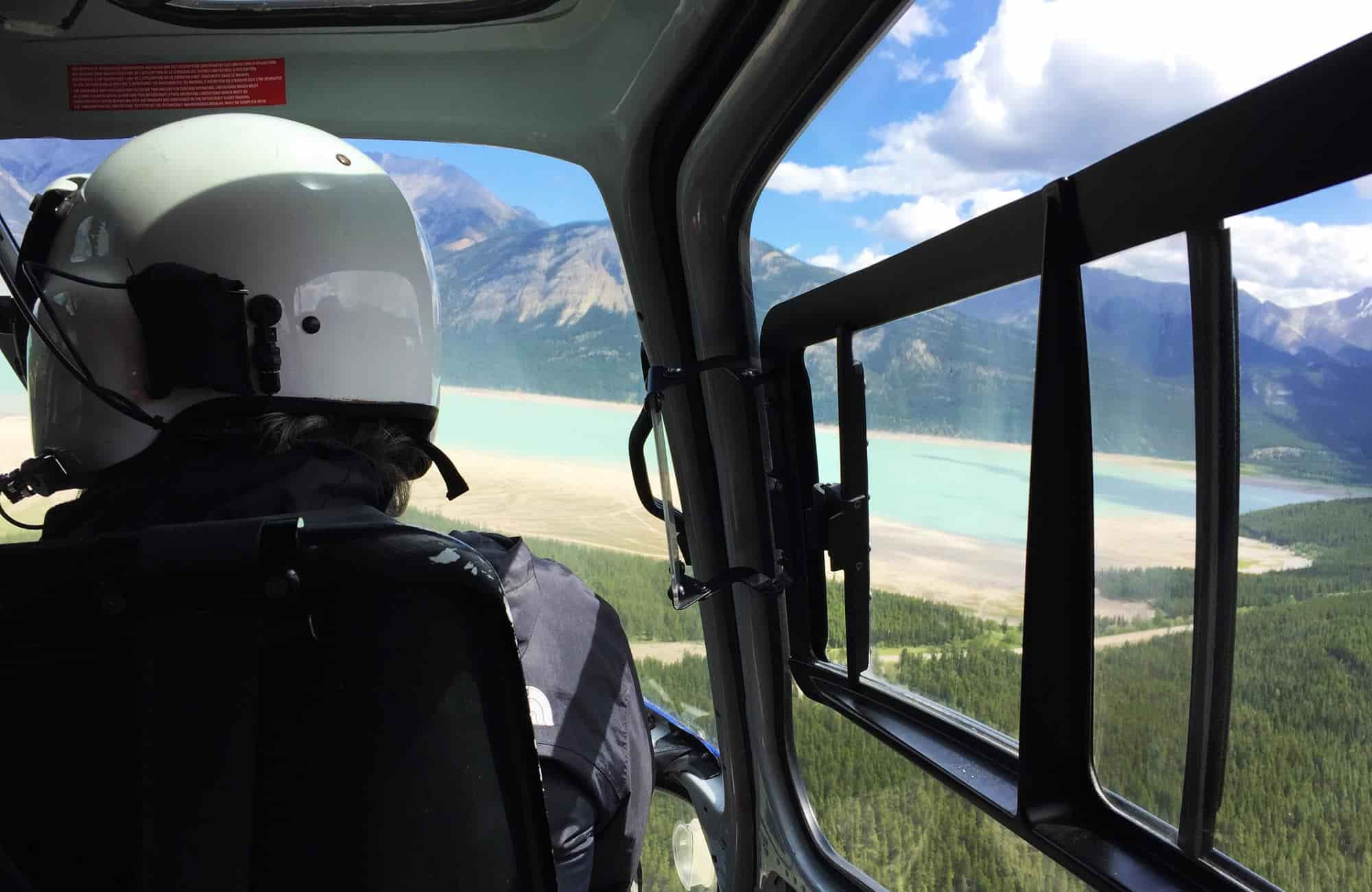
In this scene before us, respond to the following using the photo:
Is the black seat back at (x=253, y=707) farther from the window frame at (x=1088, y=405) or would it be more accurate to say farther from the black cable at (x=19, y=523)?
the window frame at (x=1088, y=405)

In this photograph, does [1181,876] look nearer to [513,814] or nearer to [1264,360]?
[1264,360]

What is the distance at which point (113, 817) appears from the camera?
849 mm

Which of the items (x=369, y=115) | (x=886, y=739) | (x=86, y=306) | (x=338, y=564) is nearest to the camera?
(x=338, y=564)

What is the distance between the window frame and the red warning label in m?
1.57

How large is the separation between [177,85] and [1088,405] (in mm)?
2262

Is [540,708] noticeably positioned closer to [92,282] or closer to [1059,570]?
[1059,570]

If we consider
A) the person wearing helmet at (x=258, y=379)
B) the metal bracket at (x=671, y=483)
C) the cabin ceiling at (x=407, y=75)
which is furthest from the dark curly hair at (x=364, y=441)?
the cabin ceiling at (x=407, y=75)

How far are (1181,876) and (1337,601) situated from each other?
0.42 meters

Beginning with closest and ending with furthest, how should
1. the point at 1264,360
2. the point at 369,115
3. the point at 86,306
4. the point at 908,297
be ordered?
the point at 1264,360, the point at 86,306, the point at 908,297, the point at 369,115

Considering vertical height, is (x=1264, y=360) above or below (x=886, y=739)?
above

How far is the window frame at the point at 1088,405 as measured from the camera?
0.86 meters

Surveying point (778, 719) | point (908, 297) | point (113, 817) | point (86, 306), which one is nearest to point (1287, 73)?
point (908, 297)

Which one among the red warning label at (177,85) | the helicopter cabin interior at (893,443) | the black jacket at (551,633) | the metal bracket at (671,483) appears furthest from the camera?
the red warning label at (177,85)

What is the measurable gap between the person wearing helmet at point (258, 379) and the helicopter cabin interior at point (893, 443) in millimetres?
350
